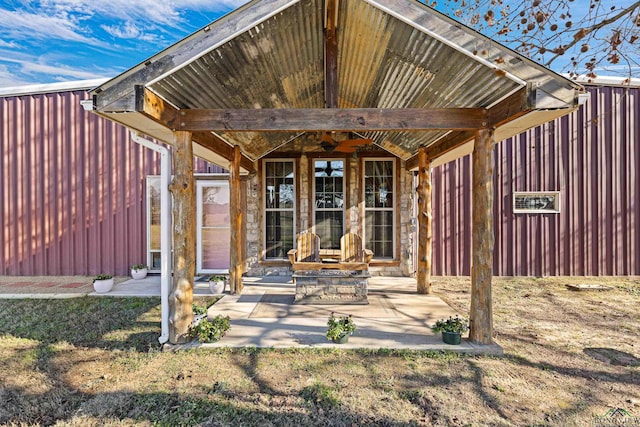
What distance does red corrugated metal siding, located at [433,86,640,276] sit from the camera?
708 cm

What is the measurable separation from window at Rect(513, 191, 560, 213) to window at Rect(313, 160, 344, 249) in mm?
4202

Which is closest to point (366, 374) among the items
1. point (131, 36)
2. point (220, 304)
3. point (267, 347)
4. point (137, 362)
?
point (267, 347)

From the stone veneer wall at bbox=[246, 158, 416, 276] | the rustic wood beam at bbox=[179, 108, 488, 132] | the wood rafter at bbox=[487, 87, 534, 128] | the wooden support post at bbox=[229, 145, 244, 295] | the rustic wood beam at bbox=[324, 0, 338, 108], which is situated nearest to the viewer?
the wood rafter at bbox=[487, 87, 534, 128]

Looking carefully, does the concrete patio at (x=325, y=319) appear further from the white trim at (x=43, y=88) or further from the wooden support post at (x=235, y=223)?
the white trim at (x=43, y=88)

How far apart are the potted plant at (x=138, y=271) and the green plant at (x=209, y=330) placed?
4482 millimetres

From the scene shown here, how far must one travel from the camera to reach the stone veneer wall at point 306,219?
686 centimetres

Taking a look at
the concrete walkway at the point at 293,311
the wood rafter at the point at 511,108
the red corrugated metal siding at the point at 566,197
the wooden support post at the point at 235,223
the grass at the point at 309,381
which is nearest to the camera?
the grass at the point at 309,381

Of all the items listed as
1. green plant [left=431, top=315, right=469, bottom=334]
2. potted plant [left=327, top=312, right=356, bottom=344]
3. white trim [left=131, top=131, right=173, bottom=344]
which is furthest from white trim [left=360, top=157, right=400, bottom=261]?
white trim [left=131, top=131, right=173, bottom=344]

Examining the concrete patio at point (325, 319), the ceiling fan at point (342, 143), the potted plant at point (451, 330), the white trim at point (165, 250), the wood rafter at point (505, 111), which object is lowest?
the concrete patio at point (325, 319)

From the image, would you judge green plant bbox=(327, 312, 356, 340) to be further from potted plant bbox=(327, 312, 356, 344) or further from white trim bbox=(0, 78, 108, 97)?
white trim bbox=(0, 78, 108, 97)

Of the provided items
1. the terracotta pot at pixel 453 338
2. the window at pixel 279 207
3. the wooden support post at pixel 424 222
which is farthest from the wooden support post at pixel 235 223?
the terracotta pot at pixel 453 338

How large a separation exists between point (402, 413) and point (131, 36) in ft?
38.9

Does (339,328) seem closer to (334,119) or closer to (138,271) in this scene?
(334,119)

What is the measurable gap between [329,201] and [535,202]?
4.96 meters
